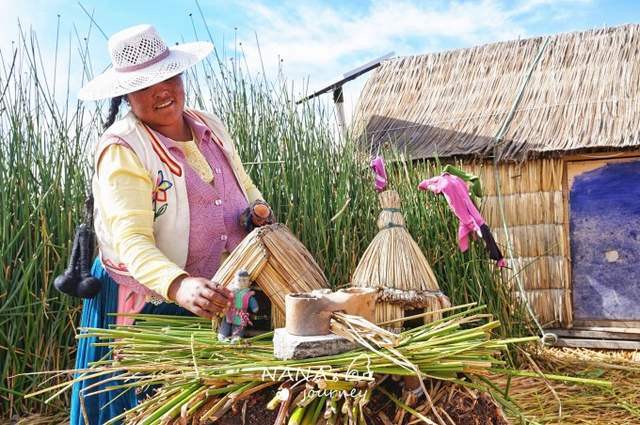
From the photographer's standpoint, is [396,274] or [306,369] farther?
[396,274]

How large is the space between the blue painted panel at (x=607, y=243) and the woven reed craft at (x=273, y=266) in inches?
226

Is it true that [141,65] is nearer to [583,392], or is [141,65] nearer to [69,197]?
[69,197]

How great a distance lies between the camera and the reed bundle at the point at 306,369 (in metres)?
1.42

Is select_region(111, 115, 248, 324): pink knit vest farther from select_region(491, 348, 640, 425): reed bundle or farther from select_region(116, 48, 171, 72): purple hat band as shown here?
select_region(491, 348, 640, 425): reed bundle

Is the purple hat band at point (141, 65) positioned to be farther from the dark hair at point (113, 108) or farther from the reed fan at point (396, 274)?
the reed fan at point (396, 274)

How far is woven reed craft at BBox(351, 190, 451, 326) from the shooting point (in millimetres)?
2039

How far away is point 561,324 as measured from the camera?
6836mm

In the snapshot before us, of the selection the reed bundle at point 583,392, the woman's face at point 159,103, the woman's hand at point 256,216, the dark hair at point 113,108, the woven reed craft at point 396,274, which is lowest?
the reed bundle at point 583,392

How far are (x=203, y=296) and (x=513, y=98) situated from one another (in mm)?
6416

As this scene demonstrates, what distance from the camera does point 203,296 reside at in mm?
1678

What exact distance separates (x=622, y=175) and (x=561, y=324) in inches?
62.1

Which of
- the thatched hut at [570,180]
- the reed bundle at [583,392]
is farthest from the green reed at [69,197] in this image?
the thatched hut at [570,180]

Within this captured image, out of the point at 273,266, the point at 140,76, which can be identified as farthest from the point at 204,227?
the point at 140,76

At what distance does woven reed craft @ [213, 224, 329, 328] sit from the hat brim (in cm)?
55
